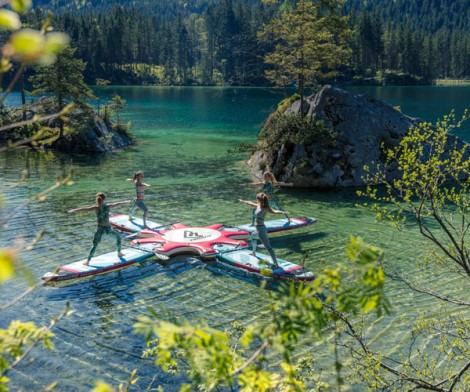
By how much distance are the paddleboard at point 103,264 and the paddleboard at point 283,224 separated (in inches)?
149

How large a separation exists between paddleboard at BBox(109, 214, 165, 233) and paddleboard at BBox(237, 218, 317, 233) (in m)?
3.25

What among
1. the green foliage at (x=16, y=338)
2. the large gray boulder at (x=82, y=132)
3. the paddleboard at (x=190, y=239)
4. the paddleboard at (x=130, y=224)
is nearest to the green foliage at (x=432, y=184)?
the green foliage at (x=16, y=338)

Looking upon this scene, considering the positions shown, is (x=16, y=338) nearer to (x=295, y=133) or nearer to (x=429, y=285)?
(x=429, y=285)

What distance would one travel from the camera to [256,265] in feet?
50.6

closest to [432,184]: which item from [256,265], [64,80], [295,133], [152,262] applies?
[256,265]

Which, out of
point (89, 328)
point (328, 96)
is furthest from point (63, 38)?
point (328, 96)

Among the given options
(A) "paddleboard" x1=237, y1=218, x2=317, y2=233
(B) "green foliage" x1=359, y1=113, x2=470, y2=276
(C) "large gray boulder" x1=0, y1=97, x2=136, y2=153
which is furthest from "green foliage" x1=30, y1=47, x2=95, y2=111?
(B) "green foliage" x1=359, y1=113, x2=470, y2=276

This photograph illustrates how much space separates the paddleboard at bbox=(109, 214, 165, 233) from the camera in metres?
19.1

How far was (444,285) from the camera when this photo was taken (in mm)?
14539

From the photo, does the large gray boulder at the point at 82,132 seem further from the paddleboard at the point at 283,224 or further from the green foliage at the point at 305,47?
the paddleboard at the point at 283,224

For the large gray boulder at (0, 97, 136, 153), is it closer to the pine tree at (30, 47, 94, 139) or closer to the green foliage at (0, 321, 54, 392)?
the pine tree at (30, 47, 94, 139)

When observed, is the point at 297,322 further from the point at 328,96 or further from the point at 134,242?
the point at 328,96

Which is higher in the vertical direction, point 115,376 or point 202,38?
point 202,38

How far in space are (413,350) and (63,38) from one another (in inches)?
435
